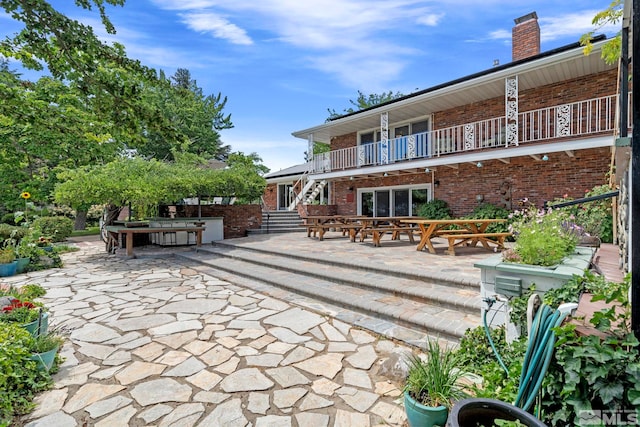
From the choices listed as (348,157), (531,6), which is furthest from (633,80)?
(531,6)

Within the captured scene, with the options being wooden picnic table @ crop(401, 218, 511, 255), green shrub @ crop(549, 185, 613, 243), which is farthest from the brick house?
wooden picnic table @ crop(401, 218, 511, 255)

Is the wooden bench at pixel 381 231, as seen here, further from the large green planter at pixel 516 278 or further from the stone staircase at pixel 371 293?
the large green planter at pixel 516 278

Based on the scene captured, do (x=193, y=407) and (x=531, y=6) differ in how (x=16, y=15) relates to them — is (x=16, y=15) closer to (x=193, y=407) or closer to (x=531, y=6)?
(x=193, y=407)

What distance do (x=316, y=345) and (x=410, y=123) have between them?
1235 cm

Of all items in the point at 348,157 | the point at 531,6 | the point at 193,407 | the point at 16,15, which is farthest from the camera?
the point at 348,157

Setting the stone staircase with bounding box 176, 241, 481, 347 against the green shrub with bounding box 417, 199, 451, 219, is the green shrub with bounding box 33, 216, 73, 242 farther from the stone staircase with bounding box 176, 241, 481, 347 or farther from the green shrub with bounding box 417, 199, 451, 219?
the green shrub with bounding box 417, 199, 451, 219

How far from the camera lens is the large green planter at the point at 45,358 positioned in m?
2.81

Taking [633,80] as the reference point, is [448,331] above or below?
below

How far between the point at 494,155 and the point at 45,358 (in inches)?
433

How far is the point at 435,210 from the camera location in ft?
39.4

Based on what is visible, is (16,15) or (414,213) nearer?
(16,15)

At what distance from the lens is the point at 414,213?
531 inches

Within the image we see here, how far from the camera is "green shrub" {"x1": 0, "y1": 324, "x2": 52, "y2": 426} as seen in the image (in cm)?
237

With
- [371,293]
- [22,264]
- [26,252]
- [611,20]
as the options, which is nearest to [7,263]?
[22,264]
